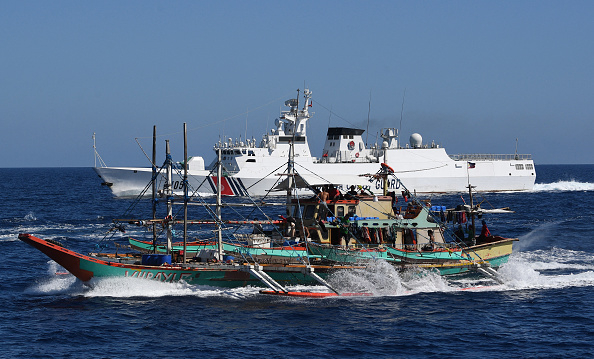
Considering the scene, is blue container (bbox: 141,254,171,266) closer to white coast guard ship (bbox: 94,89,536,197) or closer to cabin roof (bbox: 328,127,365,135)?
white coast guard ship (bbox: 94,89,536,197)

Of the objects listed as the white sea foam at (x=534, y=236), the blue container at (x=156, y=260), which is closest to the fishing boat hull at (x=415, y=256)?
the blue container at (x=156, y=260)

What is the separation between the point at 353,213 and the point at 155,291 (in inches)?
378

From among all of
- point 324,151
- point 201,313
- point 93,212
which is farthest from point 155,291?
point 324,151

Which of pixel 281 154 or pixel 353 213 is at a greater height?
pixel 281 154

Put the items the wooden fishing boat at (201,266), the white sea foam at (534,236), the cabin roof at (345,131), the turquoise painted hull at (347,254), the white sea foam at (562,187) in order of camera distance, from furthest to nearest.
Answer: the white sea foam at (562,187)
the cabin roof at (345,131)
the white sea foam at (534,236)
the turquoise painted hull at (347,254)
the wooden fishing boat at (201,266)

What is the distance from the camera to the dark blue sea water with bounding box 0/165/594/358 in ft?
64.3

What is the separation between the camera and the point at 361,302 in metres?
25.6

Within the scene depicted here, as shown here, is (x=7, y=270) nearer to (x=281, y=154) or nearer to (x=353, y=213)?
(x=353, y=213)

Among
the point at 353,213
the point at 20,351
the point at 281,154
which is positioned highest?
the point at 281,154

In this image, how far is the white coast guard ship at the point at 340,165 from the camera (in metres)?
71.8

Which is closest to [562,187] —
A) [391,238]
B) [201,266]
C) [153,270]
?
[391,238]

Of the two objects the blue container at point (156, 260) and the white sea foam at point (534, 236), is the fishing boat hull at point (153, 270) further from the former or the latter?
the white sea foam at point (534, 236)

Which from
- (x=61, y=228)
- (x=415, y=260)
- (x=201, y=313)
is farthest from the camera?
(x=61, y=228)

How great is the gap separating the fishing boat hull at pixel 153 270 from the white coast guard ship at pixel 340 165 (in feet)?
135
